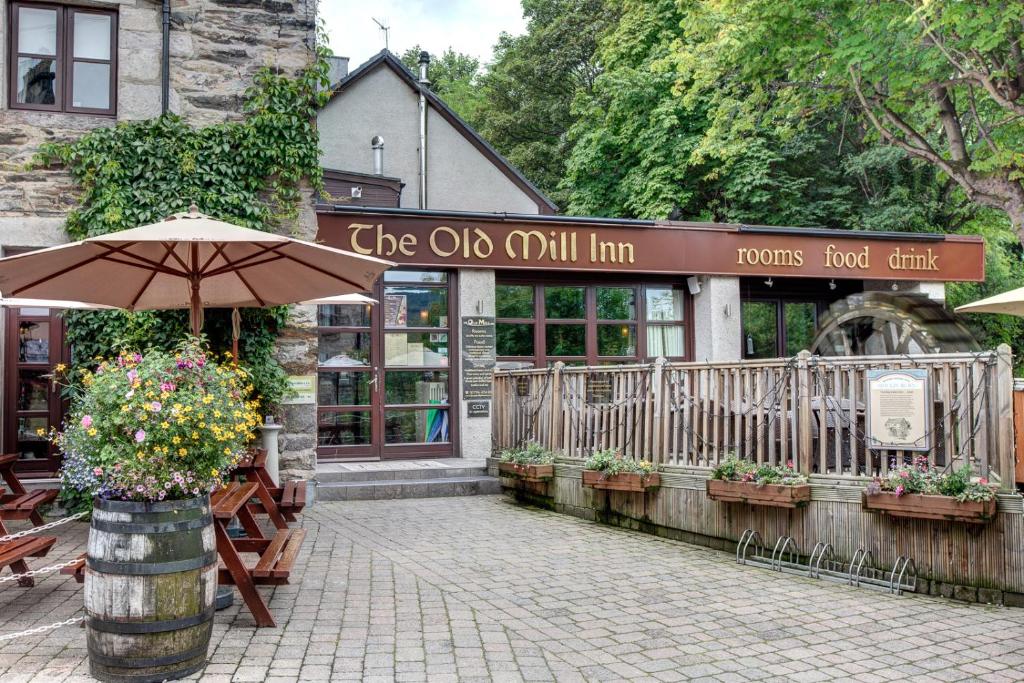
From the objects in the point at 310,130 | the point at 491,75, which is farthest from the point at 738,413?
the point at 491,75

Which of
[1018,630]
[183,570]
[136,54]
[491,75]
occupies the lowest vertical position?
[1018,630]

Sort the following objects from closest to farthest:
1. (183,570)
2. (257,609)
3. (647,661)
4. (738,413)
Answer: (183,570) → (647,661) → (257,609) → (738,413)

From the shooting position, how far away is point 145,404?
4.08 metres

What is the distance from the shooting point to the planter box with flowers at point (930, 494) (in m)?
5.43

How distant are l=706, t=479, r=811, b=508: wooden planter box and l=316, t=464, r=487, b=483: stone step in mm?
4183

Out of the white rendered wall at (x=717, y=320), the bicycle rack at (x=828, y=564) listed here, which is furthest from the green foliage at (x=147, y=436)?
the white rendered wall at (x=717, y=320)

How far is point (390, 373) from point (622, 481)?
15.1 ft

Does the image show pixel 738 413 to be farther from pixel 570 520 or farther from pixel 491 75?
pixel 491 75

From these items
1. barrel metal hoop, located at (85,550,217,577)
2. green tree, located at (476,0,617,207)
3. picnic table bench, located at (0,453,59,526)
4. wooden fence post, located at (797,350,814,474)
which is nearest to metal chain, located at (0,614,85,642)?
barrel metal hoop, located at (85,550,217,577)

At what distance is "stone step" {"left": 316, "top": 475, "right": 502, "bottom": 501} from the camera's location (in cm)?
960

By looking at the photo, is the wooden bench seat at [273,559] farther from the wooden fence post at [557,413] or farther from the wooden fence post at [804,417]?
the wooden fence post at [557,413]

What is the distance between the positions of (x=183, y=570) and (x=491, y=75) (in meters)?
27.7

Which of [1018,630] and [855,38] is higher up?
[855,38]

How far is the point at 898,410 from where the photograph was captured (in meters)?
6.09
